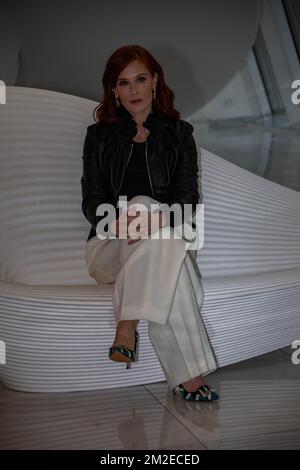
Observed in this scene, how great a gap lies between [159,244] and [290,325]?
0.73 metres

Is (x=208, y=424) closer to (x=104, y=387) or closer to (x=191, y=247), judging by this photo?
(x=104, y=387)

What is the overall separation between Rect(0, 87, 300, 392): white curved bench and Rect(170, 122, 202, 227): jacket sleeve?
12cm

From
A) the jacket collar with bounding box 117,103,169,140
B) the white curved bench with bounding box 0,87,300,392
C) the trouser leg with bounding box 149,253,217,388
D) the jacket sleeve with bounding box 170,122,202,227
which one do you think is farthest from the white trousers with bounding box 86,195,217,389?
the jacket collar with bounding box 117,103,169,140

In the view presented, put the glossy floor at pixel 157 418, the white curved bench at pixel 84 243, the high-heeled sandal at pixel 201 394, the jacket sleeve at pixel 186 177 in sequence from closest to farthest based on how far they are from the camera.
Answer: the glossy floor at pixel 157 418, the high-heeled sandal at pixel 201 394, the white curved bench at pixel 84 243, the jacket sleeve at pixel 186 177

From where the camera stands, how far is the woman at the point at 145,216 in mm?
1861

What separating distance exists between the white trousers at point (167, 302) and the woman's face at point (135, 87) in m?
0.54

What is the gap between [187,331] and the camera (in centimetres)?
191

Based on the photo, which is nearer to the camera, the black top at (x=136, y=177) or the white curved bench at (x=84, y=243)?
the white curved bench at (x=84, y=243)

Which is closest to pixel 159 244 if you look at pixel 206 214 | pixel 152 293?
pixel 152 293

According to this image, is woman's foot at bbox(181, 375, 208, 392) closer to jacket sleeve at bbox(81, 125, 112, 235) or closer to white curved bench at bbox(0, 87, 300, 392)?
white curved bench at bbox(0, 87, 300, 392)

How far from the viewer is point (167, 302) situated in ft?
6.02

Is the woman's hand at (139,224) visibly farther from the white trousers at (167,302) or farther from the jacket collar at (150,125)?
the jacket collar at (150,125)

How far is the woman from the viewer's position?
186 centimetres

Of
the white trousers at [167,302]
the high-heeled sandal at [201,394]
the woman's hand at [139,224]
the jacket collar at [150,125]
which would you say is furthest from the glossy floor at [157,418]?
the jacket collar at [150,125]
